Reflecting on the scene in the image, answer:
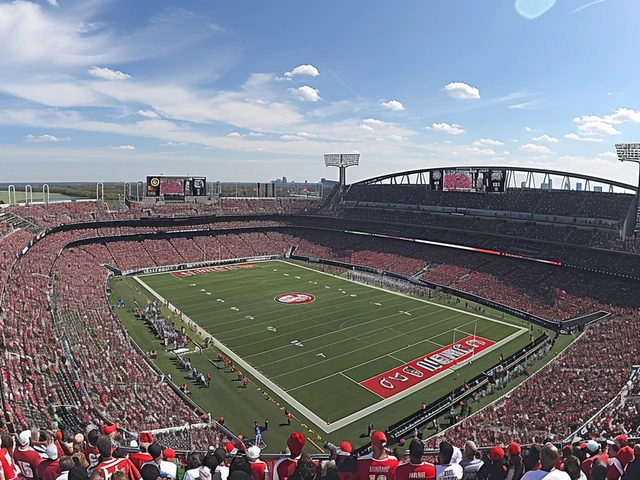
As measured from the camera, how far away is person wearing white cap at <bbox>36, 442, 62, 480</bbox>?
5.27 metres

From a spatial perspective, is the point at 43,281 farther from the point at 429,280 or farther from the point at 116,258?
the point at 429,280

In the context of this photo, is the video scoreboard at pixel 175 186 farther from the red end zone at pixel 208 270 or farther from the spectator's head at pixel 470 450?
the spectator's head at pixel 470 450

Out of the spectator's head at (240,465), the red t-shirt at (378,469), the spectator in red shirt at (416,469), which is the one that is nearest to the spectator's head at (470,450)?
the spectator in red shirt at (416,469)

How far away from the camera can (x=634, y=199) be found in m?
41.5

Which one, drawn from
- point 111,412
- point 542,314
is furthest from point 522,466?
point 542,314

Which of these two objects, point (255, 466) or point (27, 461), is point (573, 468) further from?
point (27, 461)

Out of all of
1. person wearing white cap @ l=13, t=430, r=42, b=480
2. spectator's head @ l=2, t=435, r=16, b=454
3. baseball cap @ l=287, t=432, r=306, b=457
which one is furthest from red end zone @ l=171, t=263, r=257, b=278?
baseball cap @ l=287, t=432, r=306, b=457

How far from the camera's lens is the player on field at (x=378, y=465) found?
15.5 ft

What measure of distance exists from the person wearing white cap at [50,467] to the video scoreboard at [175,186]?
58.6 metres

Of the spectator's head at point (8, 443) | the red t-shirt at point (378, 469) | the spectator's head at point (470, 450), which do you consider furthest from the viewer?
the spectator's head at point (8, 443)

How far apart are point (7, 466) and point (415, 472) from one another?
494 centimetres

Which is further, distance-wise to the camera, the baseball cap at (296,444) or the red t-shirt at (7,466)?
the red t-shirt at (7,466)

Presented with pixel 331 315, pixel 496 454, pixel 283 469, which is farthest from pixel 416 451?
pixel 331 315

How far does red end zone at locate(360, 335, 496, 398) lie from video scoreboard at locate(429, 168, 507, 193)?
1051 inches
